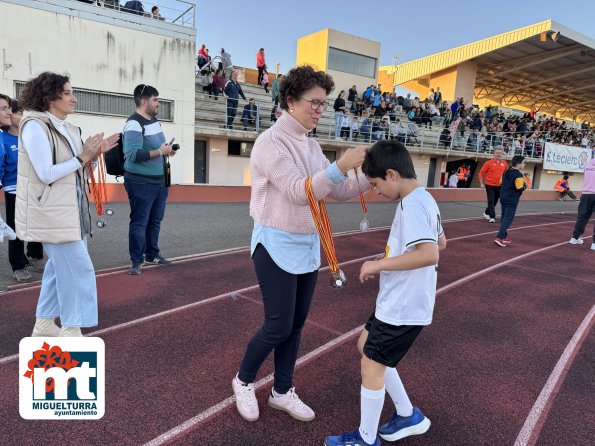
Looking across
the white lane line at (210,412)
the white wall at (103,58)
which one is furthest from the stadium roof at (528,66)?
the white lane line at (210,412)

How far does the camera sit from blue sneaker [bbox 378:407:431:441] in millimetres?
2475

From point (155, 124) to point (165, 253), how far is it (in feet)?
7.56

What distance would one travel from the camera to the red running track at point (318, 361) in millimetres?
2551

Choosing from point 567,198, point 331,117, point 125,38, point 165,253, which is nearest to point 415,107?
point 331,117

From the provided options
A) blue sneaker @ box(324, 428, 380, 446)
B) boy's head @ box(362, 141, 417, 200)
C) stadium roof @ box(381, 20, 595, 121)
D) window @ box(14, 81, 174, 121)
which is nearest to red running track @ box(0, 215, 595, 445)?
blue sneaker @ box(324, 428, 380, 446)

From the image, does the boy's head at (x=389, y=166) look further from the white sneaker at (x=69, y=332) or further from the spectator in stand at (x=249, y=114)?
the spectator in stand at (x=249, y=114)

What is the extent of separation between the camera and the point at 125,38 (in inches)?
533

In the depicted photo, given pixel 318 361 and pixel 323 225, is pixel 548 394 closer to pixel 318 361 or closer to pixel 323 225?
pixel 318 361

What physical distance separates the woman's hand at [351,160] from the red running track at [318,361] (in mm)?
1624

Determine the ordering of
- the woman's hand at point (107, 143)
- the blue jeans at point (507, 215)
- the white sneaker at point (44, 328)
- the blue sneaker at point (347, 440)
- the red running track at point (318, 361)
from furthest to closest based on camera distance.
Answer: the blue jeans at point (507, 215) → the white sneaker at point (44, 328) → the woman's hand at point (107, 143) → the red running track at point (318, 361) → the blue sneaker at point (347, 440)

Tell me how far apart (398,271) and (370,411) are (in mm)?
773

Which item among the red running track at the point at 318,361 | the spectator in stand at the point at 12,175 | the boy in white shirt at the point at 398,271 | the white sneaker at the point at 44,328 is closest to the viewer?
the boy in white shirt at the point at 398,271

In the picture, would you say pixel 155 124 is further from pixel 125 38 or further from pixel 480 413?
pixel 125 38

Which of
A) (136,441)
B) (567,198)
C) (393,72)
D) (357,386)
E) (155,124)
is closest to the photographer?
(136,441)
